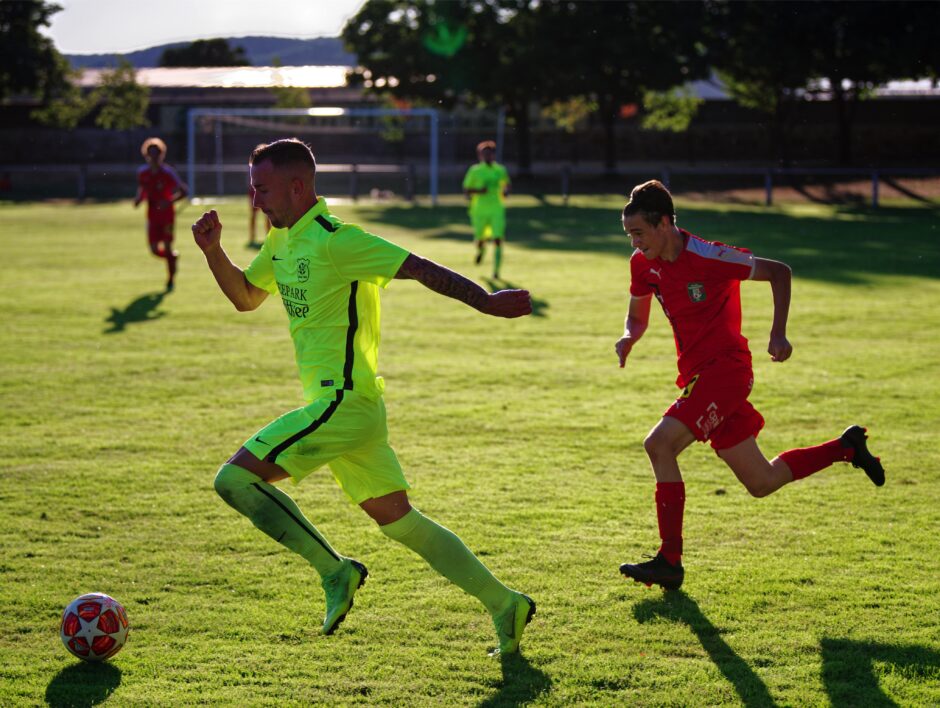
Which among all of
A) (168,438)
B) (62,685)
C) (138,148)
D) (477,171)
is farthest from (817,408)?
(138,148)

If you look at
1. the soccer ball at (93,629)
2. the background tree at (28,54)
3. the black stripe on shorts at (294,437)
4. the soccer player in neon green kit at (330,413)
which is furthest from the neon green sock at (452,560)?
the background tree at (28,54)

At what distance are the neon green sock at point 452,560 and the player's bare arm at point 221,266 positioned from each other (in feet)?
3.97

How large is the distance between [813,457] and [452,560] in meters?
2.22

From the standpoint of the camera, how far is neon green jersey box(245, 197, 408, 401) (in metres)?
4.53

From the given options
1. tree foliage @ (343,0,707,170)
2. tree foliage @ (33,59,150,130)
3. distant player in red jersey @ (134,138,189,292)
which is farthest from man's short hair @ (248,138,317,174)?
tree foliage @ (33,59,150,130)

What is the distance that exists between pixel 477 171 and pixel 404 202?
60.5ft

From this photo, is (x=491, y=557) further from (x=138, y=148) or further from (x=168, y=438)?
(x=138, y=148)

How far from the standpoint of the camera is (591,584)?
216 inches

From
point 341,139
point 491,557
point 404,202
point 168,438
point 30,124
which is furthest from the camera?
point 30,124

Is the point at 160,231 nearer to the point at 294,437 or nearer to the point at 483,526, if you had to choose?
the point at 483,526

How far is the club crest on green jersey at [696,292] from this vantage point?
545 cm

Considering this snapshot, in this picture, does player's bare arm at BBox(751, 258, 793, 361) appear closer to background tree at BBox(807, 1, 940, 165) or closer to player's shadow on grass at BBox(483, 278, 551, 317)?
player's shadow on grass at BBox(483, 278, 551, 317)

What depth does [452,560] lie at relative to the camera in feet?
15.3

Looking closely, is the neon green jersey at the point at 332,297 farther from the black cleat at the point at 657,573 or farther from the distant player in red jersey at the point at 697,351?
the black cleat at the point at 657,573
